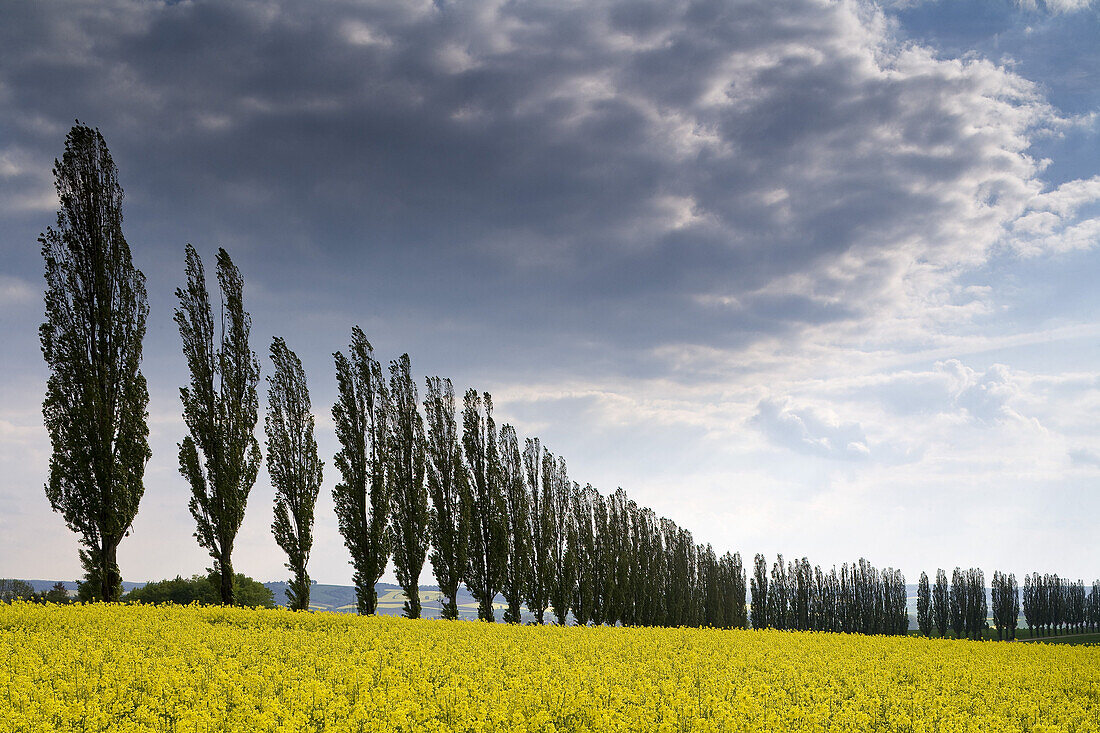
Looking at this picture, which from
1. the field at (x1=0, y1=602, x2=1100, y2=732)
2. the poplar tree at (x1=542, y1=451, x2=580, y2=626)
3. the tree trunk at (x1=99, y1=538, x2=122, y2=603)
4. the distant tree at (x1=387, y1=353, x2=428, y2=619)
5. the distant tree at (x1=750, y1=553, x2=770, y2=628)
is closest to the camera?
the field at (x1=0, y1=602, x2=1100, y2=732)

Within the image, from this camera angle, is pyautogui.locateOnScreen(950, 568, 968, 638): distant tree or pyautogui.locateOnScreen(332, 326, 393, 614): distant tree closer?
pyautogui.locateOnScreen(332, 326, 393, 614): distant tree

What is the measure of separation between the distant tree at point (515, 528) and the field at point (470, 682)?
20.9m

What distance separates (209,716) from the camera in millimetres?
7500

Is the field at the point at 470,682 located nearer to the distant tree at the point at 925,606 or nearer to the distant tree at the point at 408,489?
the distant tree at the point at 408,489

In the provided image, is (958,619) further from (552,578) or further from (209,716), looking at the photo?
(209,716)

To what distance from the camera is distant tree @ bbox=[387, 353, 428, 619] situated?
32250 mm

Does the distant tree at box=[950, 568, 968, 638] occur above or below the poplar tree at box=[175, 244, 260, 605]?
below

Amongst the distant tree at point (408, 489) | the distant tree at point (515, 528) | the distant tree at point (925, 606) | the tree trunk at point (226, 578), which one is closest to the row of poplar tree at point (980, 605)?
the distant tree at point (925, 606)

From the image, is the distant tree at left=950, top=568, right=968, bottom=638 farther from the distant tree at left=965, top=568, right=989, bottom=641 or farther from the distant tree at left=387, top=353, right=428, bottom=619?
the distant tree at left=387, top=353, right=428, bottom=619

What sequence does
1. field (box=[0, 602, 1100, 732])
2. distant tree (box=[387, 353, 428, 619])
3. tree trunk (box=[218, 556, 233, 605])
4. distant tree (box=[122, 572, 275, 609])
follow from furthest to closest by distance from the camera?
distant tree (box=[122, 572, 275, 609])
distant tree (box=[387, 353, 428, 619])
tree trunk (box=[218, 556, 233, 605])
field (box=[0, 602, 1100, 732])

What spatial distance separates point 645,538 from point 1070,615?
104692 mm

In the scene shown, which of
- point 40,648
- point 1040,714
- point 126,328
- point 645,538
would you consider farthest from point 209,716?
point 645,538

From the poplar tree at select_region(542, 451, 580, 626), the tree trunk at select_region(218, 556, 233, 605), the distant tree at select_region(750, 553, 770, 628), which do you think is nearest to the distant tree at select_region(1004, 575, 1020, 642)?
the distant tree at select_region(750, 553, 770, 628)

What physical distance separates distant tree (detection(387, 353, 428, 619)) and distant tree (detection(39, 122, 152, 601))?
12.2 m
